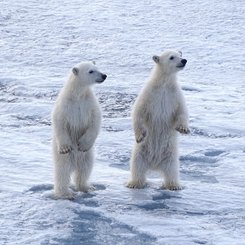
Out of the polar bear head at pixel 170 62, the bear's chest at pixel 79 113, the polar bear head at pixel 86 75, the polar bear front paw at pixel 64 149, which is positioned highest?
the polar bear head at pixel 170 62

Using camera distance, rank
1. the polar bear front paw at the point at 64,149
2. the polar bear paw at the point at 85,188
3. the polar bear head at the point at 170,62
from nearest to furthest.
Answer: the polar bear front paw at the point at 64,149
the polar bear paw at the point at 85,188
the polar bear head at the point at 170,62

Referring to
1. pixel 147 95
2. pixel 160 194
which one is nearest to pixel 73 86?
pixel 147 95

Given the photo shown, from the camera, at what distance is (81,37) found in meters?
15.9

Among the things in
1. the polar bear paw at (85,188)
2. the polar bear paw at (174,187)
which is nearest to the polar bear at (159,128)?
the polar bear paw at (174,187)

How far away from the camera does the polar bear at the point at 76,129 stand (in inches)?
281

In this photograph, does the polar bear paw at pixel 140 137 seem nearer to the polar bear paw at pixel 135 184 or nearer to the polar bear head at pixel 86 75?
the polar bear paw at pixel 135 184

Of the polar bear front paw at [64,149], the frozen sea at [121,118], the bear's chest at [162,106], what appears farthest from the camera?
the bear's chest at [162,106]

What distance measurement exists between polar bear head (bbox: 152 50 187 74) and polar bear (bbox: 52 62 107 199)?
2.17 ft

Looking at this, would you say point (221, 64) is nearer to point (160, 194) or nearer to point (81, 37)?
point (81, 37)

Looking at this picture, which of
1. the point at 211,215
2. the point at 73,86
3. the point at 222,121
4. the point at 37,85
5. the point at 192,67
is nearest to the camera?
the point at 211,215

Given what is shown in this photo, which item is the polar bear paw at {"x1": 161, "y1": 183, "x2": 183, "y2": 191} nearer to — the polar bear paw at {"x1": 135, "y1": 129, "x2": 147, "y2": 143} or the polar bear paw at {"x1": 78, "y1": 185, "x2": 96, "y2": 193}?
the polar bear paw at {"x1": 135, "y1": 129, "x2": 147, "y2": 143}

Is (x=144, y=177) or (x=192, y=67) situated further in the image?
(x=192, y=67)

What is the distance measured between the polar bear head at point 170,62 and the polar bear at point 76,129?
661mm

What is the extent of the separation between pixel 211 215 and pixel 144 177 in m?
1.02
